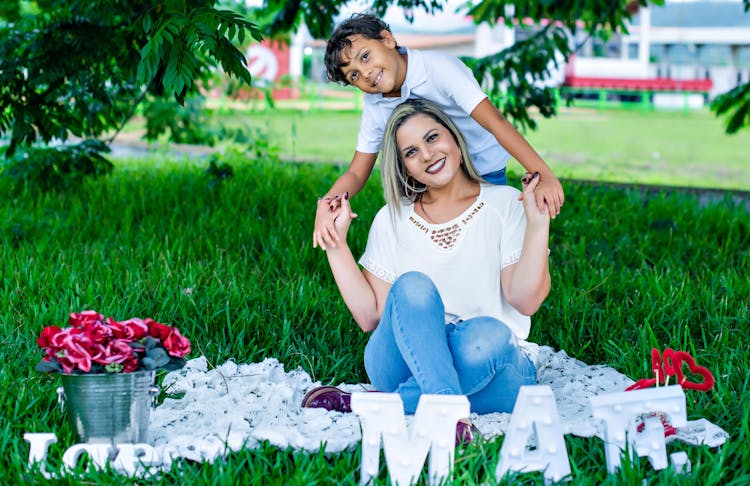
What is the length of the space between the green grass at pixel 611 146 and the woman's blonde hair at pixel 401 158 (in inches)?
168

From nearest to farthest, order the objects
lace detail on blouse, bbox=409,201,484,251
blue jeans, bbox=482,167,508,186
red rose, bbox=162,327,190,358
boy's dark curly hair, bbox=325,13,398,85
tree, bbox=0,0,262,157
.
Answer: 1. red rose, bbox=162,327,190,358
2. lace detail on blouse, bbox=409,201,484,251
3. boy's dark curly hair, bbox=325,13,398,85
4. blue jeans, bbox=482,167,508,186
5. tree, bbox=0,0,262,157

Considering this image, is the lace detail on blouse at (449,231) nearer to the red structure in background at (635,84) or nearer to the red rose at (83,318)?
the red rose at (83,318)

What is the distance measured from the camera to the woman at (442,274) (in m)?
2.50

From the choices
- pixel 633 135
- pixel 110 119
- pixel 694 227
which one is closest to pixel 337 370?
pixel 694 227

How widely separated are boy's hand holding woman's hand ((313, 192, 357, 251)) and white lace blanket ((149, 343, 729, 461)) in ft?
1.53

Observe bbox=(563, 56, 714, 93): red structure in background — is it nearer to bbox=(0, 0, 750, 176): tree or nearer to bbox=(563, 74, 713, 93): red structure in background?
bbox=(563, 74, 713, 93): red structure in background

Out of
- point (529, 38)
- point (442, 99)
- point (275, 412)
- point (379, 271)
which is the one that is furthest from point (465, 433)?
point (529, 38)

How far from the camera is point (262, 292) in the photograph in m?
3.65

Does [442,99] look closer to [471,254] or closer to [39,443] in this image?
[471,254]

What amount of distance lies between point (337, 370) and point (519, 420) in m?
1.03

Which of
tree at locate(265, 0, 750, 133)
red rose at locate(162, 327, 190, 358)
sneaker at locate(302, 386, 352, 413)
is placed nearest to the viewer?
red rose at locate(162, 327, 190, 358)

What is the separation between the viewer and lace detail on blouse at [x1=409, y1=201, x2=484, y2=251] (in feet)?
9.15

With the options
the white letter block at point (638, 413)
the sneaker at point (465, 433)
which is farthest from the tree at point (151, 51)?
the white letter block at point (638, 413)

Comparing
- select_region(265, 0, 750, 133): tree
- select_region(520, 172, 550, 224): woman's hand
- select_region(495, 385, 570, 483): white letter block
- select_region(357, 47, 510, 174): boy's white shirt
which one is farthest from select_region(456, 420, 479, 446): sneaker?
select_region(265, 0, 750, 133): tree
